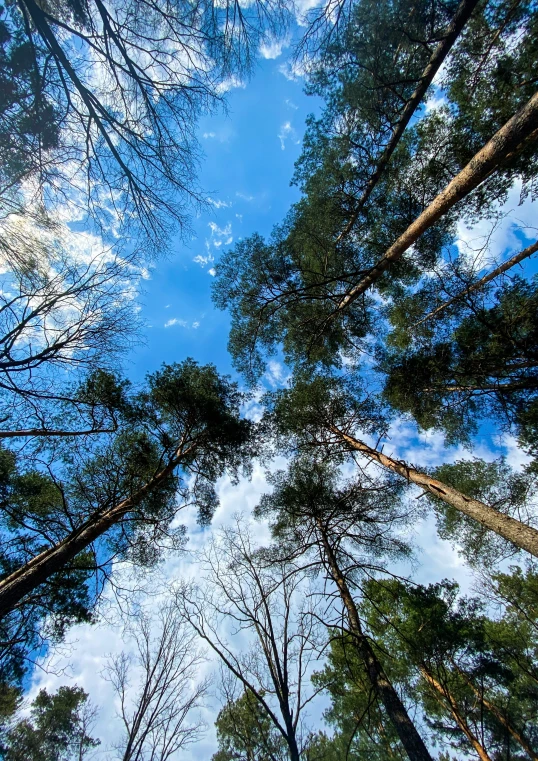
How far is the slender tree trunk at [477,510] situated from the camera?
358cm

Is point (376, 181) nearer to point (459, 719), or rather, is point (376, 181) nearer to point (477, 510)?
point (477, 510)

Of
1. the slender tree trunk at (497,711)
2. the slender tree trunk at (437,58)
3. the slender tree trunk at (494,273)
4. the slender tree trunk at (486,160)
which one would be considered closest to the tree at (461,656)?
the slender tree trunk at (497,711)

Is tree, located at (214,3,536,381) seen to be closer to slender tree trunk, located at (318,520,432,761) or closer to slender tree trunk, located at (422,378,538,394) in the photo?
slender tree trunk, located at (422,378,538,394)

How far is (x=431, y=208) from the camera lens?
3967 mm

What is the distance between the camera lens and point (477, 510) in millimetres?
4352

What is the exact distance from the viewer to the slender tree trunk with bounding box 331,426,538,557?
358 cm

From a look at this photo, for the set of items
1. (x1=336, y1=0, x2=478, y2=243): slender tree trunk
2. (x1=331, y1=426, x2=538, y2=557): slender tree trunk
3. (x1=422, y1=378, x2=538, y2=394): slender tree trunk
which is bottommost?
(x1=331, y1=426, x2=538, y2=557): slender tree trunk

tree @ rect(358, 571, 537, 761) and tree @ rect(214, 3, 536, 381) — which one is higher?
tree @ rect(214, 3, 536, 381)

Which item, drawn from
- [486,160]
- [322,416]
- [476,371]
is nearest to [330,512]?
[322,416]

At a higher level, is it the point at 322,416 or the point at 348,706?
the point at 322,416

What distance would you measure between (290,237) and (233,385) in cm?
445

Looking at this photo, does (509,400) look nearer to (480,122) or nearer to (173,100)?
(480,122)

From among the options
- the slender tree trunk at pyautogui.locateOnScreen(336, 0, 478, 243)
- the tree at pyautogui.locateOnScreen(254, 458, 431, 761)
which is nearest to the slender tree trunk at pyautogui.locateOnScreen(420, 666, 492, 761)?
the tree at pyautogui.locateOnScreen(254, 458, 431, 761)

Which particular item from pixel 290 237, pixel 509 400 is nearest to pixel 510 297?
pixel 509 400
